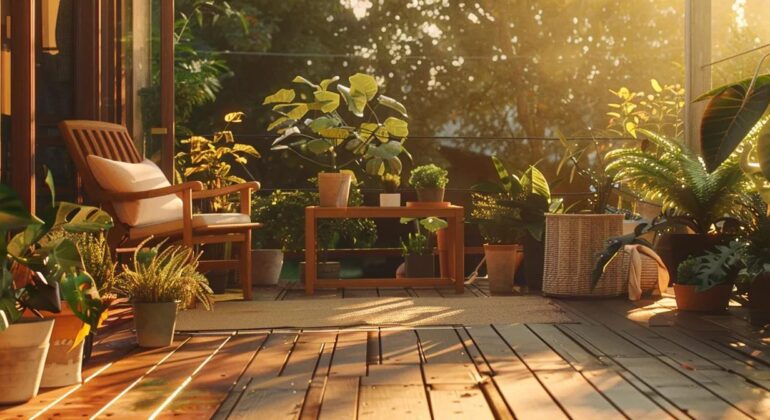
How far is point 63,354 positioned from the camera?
10.0ft

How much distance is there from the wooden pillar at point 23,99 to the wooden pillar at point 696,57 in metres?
3.83

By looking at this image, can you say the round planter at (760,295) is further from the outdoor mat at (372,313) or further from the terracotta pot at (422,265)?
the terracotta pot at (422,265)

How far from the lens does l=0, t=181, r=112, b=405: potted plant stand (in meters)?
2.72

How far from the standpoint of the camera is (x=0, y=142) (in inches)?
157

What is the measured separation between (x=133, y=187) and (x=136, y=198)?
0.17 meters

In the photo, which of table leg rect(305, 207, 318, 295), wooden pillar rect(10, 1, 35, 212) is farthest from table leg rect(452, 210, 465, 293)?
wooden pillar rect(10, 1, 35, 212)

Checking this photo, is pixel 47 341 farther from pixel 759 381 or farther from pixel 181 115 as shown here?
pixel 181 115

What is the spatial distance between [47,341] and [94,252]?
2.20 feet

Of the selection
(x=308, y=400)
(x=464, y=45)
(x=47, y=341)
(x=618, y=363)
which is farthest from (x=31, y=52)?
(x=464, y=45)

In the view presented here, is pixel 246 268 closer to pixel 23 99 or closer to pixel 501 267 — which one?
pixel 501 267

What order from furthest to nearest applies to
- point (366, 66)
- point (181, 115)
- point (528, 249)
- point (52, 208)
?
point (366, 66) < point (181, 115) < point (528, 249) < point (52, 208)

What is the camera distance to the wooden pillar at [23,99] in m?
3.98

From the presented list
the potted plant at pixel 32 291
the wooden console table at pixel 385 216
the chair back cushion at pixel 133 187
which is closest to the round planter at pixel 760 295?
the wooden console table at pixel 385 216

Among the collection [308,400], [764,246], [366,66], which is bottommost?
[308,400]
